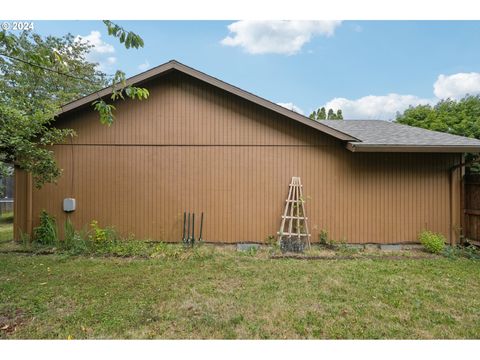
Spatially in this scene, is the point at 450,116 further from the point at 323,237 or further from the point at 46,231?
the point at 46,231

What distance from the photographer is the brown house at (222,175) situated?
5582 mm

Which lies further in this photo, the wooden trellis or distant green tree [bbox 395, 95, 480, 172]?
distant green tree [bbox 395, 95, 480, 172]

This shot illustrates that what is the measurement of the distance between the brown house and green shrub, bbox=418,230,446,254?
0.17 meters

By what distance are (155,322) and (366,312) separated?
2490 mm

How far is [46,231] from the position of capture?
562cm

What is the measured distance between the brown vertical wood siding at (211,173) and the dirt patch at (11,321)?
298 centimetres

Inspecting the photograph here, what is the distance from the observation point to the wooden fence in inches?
205

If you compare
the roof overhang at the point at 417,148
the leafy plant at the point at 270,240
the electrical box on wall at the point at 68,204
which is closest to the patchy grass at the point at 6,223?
the electrical box on wall at the point at 68,204

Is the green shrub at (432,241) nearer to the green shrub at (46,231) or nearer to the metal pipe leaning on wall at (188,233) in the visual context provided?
the metal pipe leaning on wall at (188,233)

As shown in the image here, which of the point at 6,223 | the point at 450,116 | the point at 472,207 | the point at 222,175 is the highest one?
the point at 450,116

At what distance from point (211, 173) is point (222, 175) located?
275mm

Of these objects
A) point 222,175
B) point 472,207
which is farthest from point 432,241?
point 222,175

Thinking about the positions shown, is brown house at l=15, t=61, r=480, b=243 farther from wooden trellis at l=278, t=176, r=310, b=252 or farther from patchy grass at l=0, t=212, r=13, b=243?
patchy grass at l=0, t=212, r=13, b=243

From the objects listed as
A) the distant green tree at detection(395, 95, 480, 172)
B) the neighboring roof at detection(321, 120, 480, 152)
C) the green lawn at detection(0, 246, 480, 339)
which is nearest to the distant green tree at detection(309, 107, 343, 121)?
the distant green tree at detection(395, 95, 480, 172)
